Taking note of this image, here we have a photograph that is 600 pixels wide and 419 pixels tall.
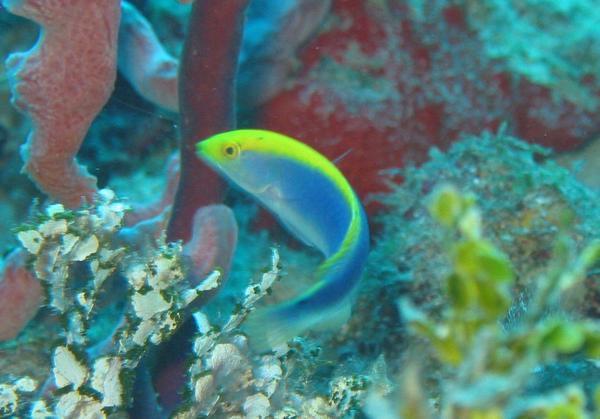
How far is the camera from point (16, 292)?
7.52ft

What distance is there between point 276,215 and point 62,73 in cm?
103

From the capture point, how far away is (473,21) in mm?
3799

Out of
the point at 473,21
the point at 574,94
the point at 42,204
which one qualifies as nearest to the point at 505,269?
the point at 42,204

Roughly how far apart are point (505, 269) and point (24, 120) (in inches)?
123

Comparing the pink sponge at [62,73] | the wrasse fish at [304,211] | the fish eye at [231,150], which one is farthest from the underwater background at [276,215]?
the fish eye at [231,150]

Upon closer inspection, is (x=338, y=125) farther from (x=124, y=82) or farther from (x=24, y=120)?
(x=24, y=120)

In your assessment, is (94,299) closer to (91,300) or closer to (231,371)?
(91,300)

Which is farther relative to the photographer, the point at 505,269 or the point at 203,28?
the point at 203,28

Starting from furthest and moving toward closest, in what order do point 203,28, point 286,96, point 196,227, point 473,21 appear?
point 473,21, point 286,96, point 196,227, point 203,28

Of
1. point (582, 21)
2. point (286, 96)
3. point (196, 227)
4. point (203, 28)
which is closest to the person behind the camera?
point (203, 28)

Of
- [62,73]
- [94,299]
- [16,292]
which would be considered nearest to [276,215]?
[94,299]

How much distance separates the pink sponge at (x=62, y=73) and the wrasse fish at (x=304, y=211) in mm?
558

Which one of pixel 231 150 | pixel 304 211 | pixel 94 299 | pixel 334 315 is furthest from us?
pixel 231 150

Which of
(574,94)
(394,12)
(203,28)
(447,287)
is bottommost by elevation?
(574,94)
